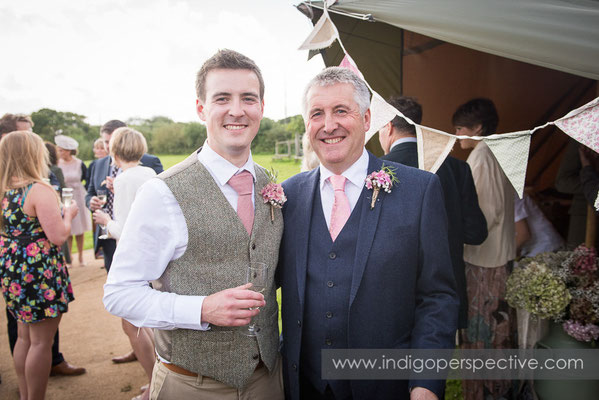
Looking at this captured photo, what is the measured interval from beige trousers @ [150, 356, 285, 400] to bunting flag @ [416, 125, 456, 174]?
1.87 meters

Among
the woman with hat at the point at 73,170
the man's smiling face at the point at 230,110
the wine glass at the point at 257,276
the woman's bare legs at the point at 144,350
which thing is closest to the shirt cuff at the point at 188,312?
the wine glass at the point at 257,276

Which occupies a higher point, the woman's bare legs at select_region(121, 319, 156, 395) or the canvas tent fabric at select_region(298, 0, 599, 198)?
the canvas tent fabric at select_region(298, 0, 599, 198)

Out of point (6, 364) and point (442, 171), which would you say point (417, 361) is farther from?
point (6, 364)

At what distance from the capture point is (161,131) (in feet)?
Answer: 105

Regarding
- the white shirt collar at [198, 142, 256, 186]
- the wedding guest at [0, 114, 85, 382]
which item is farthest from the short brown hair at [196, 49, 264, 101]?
the wedding guest at [0, 114, 85, 382]

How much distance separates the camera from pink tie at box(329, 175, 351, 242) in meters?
1.90

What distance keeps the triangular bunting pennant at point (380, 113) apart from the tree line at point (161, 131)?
269 inches

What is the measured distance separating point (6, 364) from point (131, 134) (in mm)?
2955

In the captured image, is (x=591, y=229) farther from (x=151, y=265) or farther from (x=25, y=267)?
(x=25, y=267)

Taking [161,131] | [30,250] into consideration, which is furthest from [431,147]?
[161,131]

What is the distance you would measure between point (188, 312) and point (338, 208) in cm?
85

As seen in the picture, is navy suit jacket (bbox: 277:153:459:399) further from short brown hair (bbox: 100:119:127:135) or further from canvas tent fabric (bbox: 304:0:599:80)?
short brown hair (bbox: 100:119:127:135)

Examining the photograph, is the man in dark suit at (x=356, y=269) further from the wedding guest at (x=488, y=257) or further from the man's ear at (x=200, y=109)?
the wedding guest at (x=488, y=257)

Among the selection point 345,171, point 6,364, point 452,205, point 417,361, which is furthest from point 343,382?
point 6,364
